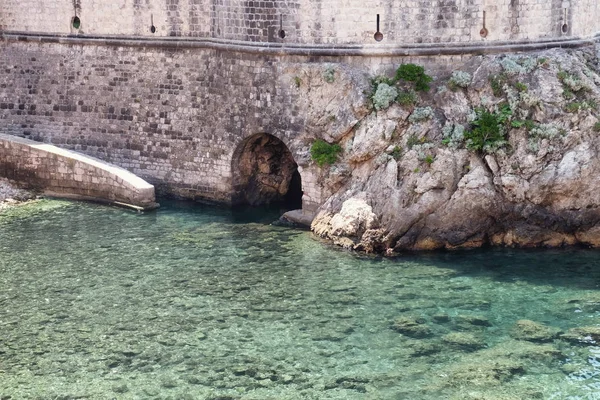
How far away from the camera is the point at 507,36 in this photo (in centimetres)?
2056

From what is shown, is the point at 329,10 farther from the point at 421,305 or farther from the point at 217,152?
the point at 421,305

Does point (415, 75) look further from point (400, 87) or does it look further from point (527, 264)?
point (527, 264)

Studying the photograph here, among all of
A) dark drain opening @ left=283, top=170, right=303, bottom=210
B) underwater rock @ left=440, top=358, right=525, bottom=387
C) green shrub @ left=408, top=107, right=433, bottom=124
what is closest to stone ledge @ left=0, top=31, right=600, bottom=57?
green shrub @ left=408, top=107, right=433, bottom=124

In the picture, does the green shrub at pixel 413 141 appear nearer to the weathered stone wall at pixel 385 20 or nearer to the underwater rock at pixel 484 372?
the weathered stone wall at pixel 385 20

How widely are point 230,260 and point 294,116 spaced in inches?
136

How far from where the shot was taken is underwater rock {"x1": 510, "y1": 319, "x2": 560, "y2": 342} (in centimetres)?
1596

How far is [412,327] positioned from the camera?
54.0 ft

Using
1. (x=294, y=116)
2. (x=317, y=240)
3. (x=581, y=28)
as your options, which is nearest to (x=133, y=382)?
(x=317, y=240)

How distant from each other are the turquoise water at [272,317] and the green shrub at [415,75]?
3.23m

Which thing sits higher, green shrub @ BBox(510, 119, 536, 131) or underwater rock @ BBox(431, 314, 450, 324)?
green shrub @ BBox(510, 119, 536, 131)

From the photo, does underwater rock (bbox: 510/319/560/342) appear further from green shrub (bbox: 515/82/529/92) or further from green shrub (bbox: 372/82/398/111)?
green shrub (bbox: 372/82/398/111)

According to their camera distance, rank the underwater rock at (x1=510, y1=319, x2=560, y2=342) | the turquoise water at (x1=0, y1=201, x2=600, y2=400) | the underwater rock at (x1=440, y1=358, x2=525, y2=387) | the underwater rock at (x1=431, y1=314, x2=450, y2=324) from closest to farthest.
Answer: the underwater rock at (x1=440, y1=358, x2=525, y2=387) → the turquoise water at (x1=0, y1=201, x2=600, y2=400) → the underwater rock at (x1=510, y1=319, x2=560, y2=342) → the underwater rock at (x1=431, y1=314, x2=450, y2=324)

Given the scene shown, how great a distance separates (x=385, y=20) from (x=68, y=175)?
7323 millimetres

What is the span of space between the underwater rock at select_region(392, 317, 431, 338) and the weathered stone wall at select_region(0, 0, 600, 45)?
617 cm
